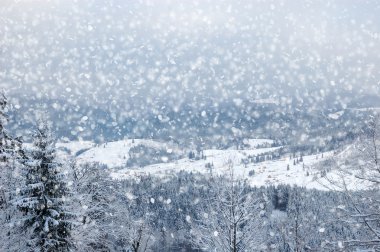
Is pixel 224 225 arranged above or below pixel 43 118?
below

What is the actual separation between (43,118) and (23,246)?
6641mm

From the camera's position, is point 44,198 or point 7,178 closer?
point 7,178

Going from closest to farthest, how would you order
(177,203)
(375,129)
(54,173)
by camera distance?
(375,129), (54,173), (177,203)

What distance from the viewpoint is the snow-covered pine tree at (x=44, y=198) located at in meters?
20.2

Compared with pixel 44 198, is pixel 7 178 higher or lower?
higher

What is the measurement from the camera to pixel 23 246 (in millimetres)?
20484

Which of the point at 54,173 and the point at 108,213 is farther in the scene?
the point at 108,213

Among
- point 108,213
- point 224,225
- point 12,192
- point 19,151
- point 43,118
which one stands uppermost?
point 43,118

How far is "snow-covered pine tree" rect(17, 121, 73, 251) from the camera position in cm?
2025

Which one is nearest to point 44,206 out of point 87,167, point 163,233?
point 87,167

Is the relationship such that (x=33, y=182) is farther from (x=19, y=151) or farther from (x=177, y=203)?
(x=177, y=203)

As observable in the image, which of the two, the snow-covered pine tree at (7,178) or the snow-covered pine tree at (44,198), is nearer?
the snow-covered pine tree at (7,178)

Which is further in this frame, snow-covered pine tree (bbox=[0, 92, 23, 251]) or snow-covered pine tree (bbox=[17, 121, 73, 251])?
snow-covered pine tree (bbox=[17, 121, 73, 251])

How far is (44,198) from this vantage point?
20500 mm
